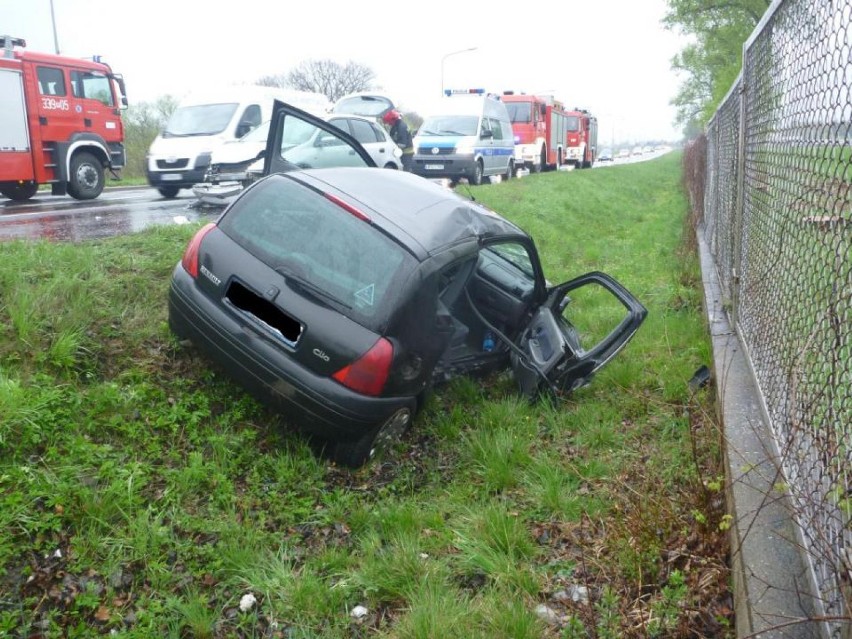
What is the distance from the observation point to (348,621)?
10.6 ft

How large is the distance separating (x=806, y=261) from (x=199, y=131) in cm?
1404

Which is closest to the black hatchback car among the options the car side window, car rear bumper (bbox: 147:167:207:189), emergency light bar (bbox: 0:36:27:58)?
the car side window

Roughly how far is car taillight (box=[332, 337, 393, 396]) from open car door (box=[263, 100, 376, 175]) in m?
2.18

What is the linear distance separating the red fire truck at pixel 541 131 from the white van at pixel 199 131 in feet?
38.3

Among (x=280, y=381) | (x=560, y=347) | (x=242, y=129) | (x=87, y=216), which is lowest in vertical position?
(x=560, y=347)

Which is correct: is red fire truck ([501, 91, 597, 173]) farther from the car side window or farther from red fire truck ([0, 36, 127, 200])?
the car side window

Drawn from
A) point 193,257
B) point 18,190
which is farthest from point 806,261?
point 18,190

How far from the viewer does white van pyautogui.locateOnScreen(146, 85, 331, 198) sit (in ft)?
48.1

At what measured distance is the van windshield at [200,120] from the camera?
15.0 meters

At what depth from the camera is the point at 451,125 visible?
67.1 feet

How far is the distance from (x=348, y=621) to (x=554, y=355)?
262cm

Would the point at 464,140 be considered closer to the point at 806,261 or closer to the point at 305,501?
the point at 305,501

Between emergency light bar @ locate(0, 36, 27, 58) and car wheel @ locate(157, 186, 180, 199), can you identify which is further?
car wheel @ locate(157, 186, 180, 199)

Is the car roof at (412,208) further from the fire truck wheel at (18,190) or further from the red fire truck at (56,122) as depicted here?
the fire truck wheel at (18,190)
